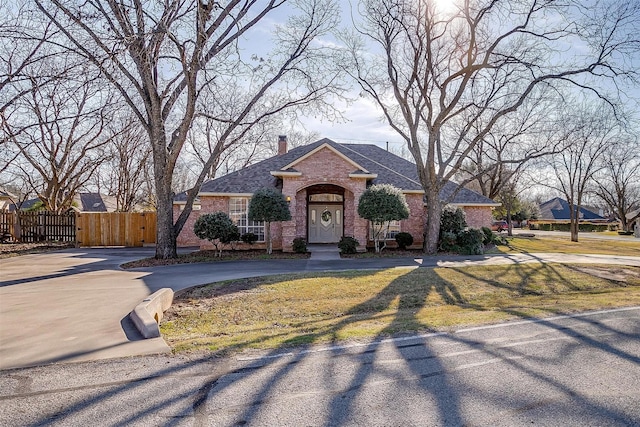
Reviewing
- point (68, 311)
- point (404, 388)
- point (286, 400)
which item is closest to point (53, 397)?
point (286, 400)

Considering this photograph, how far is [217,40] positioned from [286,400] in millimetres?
13205

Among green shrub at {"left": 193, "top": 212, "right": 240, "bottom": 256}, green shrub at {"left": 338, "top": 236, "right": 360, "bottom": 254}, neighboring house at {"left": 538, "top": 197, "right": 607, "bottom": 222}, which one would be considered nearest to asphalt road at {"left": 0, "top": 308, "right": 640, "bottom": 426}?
green shrub at {"left": 193, "top": 212, "right": 240, "bottom": 256}

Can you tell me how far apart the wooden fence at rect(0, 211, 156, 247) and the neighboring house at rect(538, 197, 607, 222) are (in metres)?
65.0

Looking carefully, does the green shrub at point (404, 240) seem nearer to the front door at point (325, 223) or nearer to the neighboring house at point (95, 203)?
the front door at point (325, 223)

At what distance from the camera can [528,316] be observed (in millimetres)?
6883

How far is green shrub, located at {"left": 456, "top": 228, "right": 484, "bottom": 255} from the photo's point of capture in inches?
723

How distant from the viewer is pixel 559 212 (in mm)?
68500

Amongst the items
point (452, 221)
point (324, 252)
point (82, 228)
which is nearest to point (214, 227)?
point (324, 252)

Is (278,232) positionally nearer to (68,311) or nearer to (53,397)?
(68,311)

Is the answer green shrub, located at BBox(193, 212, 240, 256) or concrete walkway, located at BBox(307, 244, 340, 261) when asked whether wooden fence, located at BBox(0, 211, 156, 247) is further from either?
concrete walkway, located at BBox(307, 244, 340, 261)

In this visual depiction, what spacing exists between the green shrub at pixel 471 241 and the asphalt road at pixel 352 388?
44.0 ft

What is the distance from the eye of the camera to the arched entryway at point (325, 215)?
21328 mm

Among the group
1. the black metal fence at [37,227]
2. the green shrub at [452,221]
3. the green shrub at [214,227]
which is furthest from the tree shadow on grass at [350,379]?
the black metal fence at [37,227]

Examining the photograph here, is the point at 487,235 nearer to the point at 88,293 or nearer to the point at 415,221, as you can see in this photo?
the point at 415,221
